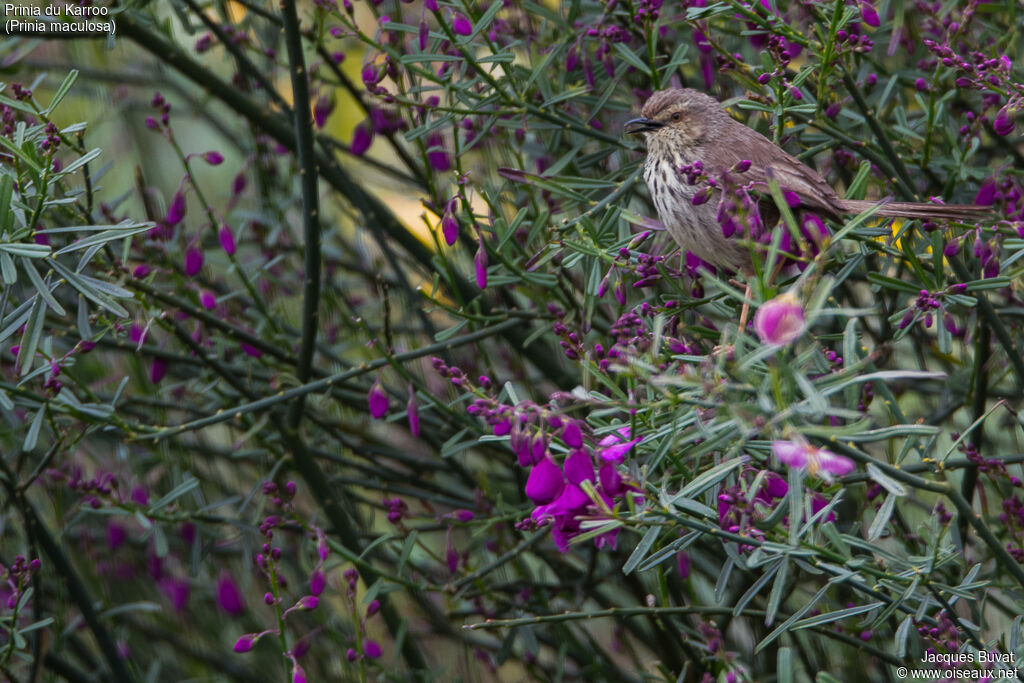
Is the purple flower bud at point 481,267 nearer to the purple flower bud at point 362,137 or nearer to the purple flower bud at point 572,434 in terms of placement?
the purple flower bud at point 572,434

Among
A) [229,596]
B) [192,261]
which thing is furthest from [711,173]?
[229,596]

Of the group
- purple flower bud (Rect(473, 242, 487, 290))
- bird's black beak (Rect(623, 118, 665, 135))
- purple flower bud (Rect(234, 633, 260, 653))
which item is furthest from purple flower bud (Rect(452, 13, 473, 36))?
purple flower bud (Rect(234, 633, 260, 653))

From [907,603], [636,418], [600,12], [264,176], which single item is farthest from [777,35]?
[264,176]

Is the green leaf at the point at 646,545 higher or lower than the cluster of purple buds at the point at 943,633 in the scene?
higher

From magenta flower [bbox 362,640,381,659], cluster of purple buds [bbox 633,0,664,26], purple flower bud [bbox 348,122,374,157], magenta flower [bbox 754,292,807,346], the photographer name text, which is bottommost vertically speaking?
magenta flower [bbox 362,640,381,659]

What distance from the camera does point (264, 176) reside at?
384 centimetres

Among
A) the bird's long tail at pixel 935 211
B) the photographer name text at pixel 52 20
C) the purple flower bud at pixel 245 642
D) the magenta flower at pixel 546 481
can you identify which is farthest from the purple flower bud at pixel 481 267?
the photographer name text at pixel 52 20

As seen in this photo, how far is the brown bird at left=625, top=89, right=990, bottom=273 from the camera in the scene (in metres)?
2.31

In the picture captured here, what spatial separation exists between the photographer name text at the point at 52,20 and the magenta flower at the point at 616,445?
1912mm

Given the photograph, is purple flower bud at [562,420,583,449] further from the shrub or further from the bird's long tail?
the bird's long tail

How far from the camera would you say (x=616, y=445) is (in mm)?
1687

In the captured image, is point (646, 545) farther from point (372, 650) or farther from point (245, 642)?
Result: point (372, 650)

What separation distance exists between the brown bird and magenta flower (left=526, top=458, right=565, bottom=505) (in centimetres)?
85

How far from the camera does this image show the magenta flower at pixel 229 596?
3.60 metres
